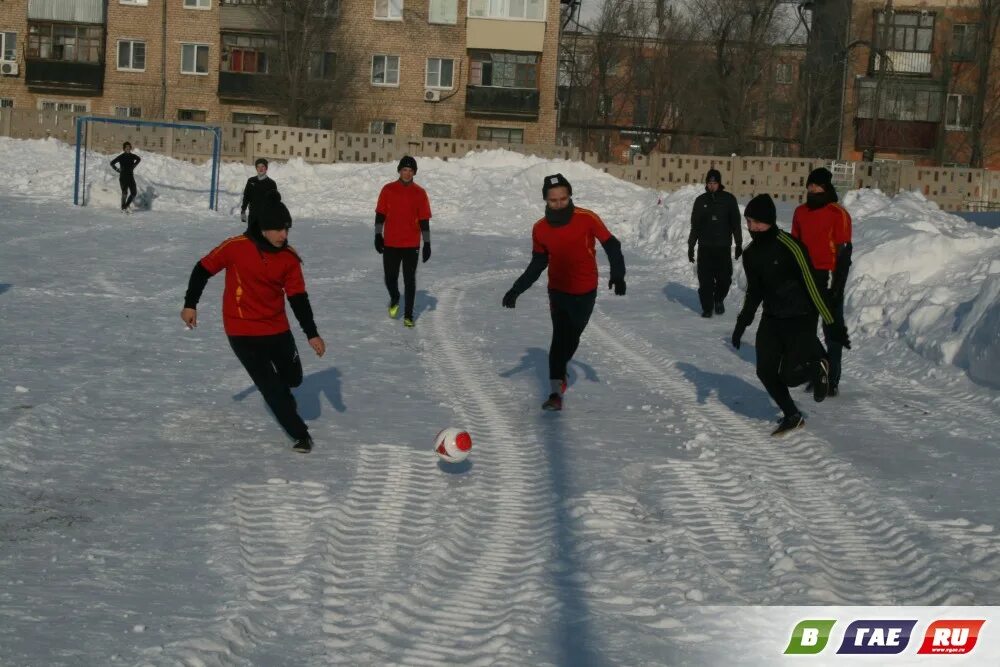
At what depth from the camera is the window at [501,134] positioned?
53031 millimetres

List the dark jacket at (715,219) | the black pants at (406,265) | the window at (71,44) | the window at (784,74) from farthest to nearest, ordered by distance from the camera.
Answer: the window at (784,74) → the window at (71,44) → the dark jacket at (715,219) → the black pants at (406,265)

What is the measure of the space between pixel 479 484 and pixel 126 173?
75.1 ft

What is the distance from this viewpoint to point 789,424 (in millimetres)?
9359

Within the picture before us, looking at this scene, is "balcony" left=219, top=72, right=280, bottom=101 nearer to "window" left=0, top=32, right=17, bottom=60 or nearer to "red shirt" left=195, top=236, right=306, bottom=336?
"window" left=0, top=32, right=17, bottom=60

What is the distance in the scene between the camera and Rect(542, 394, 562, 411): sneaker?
10250 millimetres

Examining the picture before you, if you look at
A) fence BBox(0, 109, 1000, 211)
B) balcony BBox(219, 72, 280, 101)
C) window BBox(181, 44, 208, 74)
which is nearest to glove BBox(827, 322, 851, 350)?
fence BBox(0, 109, 1000, 211)

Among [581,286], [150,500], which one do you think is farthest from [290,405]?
[581,286]

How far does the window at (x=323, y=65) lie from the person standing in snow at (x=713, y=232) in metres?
38.0

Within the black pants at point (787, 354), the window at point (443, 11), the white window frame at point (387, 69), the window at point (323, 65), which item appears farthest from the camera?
the white window frame at point (387, 69)

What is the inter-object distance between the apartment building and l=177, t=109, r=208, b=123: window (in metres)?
0.06

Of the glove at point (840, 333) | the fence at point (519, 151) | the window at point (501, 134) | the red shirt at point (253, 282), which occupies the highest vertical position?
the window at point (501, 134)

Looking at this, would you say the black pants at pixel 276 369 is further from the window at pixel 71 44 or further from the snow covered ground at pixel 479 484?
the window at pixel 71 44


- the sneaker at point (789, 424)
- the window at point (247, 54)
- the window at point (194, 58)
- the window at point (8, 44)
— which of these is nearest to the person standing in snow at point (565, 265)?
the sneaker at point (789, 424)

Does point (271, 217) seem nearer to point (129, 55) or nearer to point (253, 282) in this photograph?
point (253, 282)
